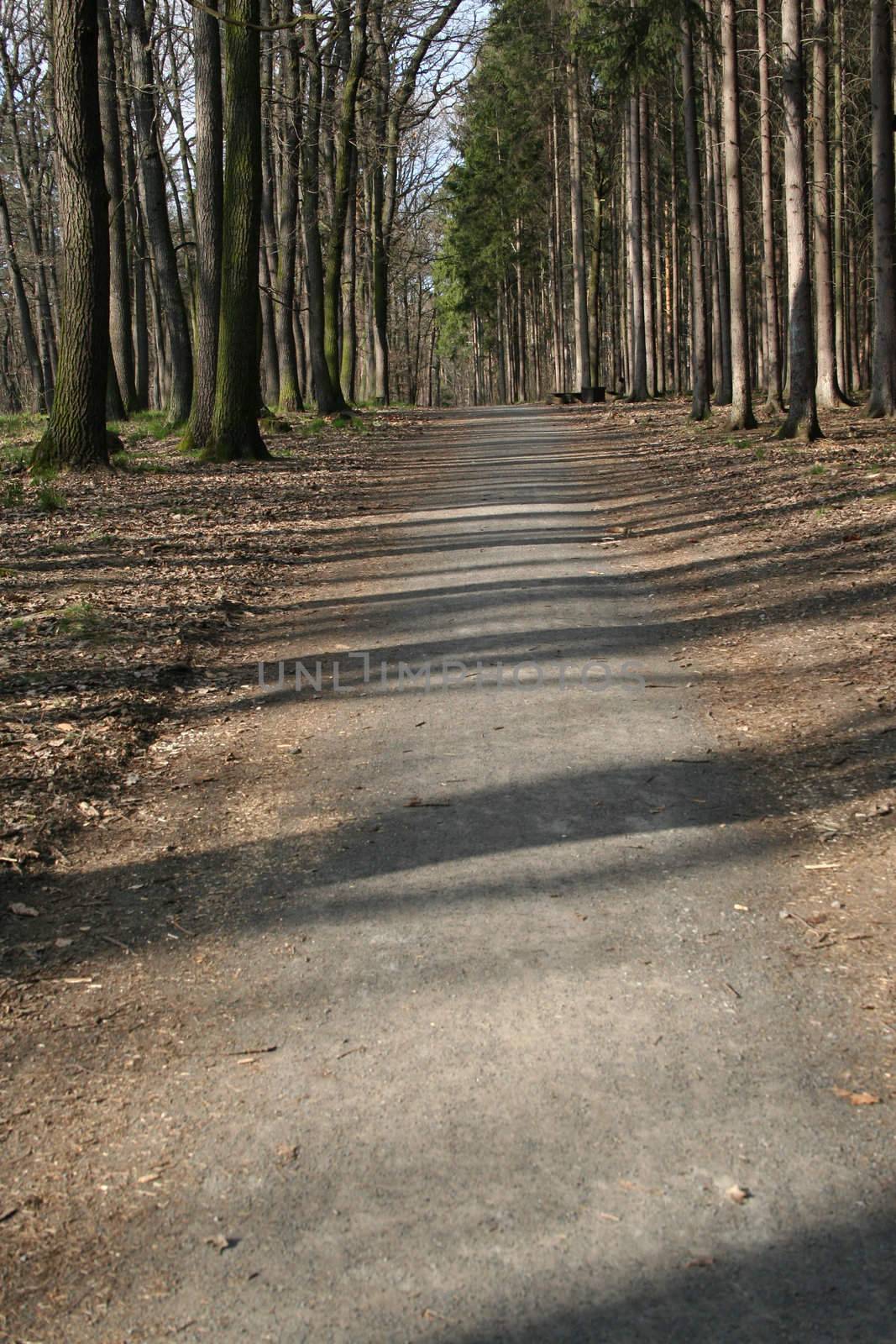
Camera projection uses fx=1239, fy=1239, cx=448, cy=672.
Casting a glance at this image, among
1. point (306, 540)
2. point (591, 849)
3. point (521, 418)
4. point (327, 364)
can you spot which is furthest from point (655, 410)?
point (591, 849)

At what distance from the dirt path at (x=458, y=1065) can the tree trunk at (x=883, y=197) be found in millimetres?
16156

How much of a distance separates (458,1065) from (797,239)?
16.6 metres

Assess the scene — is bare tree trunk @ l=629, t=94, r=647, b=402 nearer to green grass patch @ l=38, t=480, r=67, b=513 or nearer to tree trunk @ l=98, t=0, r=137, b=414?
tree trunk @ l=98, t=0, r=137, b=414

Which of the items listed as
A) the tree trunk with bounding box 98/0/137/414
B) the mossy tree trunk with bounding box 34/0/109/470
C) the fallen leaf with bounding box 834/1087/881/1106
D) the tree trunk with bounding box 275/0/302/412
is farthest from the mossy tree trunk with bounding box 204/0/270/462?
the fallen leaf with bounding box 834/1087/881/1106

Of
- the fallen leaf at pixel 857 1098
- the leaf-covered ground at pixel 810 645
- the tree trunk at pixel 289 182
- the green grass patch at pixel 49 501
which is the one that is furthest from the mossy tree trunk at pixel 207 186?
the fallen leaf at pixel 857 1098

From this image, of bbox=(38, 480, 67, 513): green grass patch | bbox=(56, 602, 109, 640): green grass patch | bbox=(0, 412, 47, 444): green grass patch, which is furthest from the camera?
bbox=(0, 412, 47, 444): green grass patch

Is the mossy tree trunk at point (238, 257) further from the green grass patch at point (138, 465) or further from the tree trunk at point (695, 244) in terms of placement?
the tree trunk at point (695, 244)

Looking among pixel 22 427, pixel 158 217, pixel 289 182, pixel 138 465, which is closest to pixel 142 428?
pixel 22 427

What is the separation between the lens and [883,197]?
784 inches

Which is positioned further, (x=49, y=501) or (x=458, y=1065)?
(x=49, y=501)

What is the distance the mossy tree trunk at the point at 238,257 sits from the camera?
1723 centimetres

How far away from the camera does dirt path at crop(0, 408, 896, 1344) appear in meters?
2.51

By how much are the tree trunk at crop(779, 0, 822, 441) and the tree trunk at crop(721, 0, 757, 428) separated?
5.72 ft

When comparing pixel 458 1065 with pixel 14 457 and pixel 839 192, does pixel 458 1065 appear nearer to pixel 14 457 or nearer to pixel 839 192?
pixel 14 457
